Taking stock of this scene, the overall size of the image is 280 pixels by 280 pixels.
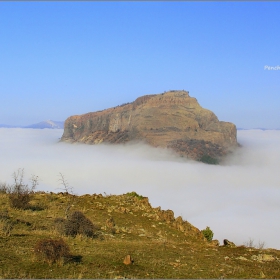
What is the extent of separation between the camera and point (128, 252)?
10641 millimetres

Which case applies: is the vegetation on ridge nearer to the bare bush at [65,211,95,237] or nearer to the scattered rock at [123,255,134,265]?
the bare bush at [65,211,95,237]

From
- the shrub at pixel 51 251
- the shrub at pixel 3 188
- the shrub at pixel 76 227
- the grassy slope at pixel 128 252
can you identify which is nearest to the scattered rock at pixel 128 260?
the grassy slope at pixel 128 252

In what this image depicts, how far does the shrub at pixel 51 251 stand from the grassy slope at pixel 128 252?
0.15m

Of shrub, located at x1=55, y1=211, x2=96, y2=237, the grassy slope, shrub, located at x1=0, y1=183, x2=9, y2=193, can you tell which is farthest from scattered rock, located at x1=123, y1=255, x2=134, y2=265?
shrub, located at x1=0, y1=183, x2=9, y2=193

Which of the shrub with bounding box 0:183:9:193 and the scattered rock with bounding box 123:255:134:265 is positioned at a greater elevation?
the scattered rock with bounding box 123:255:134:265

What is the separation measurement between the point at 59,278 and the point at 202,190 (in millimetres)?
159939

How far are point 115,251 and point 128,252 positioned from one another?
424mm

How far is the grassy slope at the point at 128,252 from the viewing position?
8.62 m

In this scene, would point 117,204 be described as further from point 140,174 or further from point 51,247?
point 140,174

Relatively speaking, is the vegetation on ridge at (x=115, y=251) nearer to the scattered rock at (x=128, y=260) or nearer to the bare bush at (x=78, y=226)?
the bare bush at (x=78, y=226)

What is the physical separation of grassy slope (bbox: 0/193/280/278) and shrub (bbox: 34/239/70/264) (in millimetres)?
→ 154

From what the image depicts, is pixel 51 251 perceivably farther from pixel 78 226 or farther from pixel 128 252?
pixel 78 226

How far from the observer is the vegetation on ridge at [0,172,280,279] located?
8.72 m

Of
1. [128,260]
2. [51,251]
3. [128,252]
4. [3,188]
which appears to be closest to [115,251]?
[128,252]
